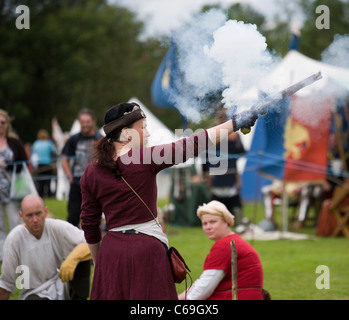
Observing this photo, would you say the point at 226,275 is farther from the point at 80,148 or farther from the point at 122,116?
the point at 80,148

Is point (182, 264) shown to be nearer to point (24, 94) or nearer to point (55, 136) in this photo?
point (55, 136)

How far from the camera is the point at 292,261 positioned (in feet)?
26.5

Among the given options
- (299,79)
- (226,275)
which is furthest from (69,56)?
(226,275)

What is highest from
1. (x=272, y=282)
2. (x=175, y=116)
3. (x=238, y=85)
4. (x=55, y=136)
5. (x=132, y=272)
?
(x=175, y=116)

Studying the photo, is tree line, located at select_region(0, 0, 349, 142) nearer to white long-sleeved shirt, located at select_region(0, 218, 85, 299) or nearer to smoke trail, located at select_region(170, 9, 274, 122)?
white long-sleeved shirt, located at select_region(0, 218, 85, 299)

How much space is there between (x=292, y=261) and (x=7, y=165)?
3.75m

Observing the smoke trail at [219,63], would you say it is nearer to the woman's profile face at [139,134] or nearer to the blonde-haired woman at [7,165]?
the woman's profile face at [139,134]

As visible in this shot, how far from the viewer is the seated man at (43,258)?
4961 millimetres

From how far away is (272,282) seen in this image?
6727mm

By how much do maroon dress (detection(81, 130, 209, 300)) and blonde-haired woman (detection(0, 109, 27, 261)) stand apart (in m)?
4.12

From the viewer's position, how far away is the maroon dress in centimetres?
340

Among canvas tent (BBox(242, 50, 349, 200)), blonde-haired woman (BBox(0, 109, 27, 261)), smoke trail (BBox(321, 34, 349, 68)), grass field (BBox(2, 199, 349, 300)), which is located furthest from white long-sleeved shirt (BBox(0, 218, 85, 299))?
canvas tent (BBox(242, 50, 349, 200))
